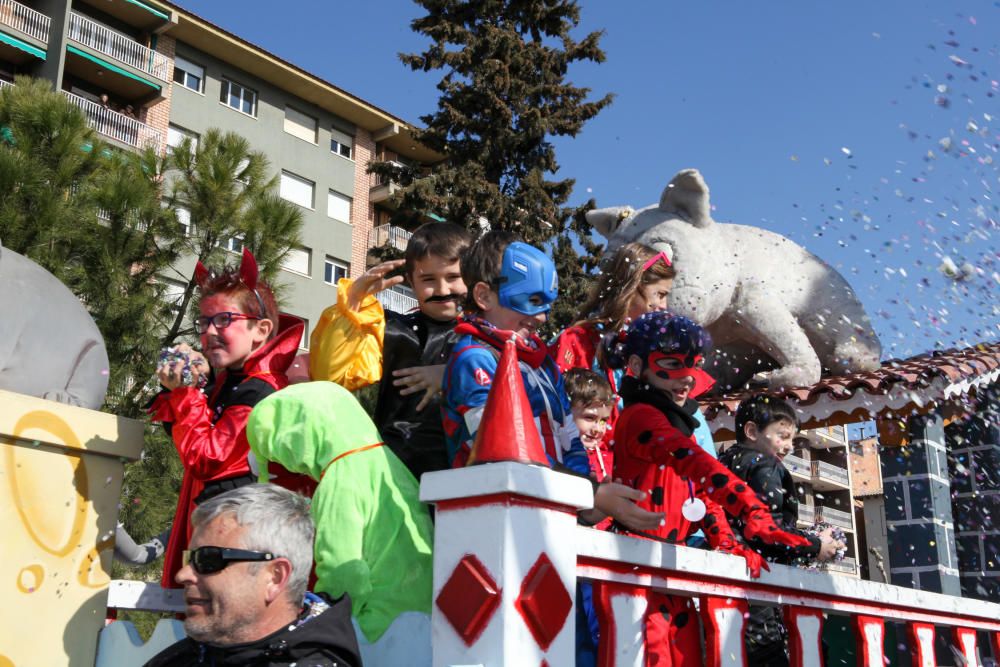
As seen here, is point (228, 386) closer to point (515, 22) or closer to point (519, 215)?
point (519, 215)

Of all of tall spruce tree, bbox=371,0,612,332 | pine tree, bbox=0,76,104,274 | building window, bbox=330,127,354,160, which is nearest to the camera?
pine tree, bbox=0,76,104,274

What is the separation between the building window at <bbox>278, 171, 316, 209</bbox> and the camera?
29469mm

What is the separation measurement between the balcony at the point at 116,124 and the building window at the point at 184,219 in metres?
12.8

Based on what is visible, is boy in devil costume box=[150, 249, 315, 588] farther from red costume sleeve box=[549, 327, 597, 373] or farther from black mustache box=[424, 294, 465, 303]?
red costume sleeve box=[549, 327, 597, 373]

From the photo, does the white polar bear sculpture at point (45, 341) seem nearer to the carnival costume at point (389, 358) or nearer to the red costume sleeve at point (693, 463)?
the carnival costume at point (389, 358)

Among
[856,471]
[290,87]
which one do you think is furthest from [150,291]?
[856,471]

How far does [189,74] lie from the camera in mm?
27719

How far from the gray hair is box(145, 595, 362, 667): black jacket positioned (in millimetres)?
109

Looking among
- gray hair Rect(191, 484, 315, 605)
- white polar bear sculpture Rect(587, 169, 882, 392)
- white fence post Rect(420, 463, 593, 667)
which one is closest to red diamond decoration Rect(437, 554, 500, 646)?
white fence post Rect(420, 463, 593, 667)

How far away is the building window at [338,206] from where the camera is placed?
30.8 metres

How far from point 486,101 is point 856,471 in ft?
109

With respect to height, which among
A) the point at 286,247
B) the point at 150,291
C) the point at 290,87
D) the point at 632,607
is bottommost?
the point at 632,607

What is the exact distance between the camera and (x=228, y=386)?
3.34 m

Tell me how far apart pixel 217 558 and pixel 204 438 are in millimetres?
815
